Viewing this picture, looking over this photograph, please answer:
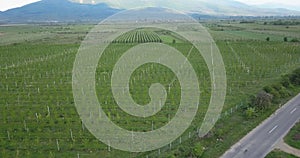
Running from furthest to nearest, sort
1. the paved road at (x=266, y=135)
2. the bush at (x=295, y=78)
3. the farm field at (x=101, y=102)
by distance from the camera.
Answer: the bush at (x=295, y=78), the farm field at (x=101, y=102), the paved road at (x=266, y=135)

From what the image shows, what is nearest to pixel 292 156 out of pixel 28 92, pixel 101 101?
pixel 101 101

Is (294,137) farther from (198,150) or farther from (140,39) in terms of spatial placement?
(140,39)

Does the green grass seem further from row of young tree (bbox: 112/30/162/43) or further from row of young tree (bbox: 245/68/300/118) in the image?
row of young tree (bbox: 112/30/162/43)

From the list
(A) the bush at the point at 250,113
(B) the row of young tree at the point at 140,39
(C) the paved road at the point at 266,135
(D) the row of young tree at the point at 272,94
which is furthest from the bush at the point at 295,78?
(B) the row of young tree at the point at 140,39

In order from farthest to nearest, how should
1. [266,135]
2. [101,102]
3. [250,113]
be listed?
[101,102] → [250,113] → [266,135]

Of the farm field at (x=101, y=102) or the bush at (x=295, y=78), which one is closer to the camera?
the farm field at (x=101, y=102)

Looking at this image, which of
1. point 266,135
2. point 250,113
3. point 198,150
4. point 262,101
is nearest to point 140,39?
point 262,101

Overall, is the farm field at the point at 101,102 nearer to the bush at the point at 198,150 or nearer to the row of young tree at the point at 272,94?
the bush at the point at 198,150
